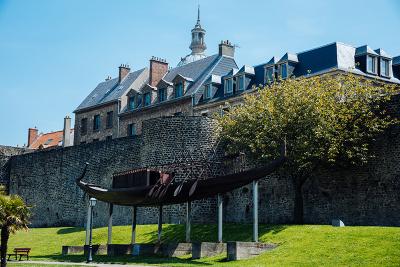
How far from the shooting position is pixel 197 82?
194 feet

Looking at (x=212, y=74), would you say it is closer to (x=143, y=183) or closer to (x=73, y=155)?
(x=73, y=155)

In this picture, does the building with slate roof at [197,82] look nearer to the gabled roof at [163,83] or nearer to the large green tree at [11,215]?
the gabled roof at [163,83]

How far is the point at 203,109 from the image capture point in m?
56.1

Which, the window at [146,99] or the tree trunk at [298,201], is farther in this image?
the window at [146,99]

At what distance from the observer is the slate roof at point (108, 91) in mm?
68312

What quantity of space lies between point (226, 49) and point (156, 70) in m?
7.31

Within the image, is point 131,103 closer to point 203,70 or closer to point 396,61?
point 203,70

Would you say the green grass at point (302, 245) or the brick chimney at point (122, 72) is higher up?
the brick chimney at point (122, 72)

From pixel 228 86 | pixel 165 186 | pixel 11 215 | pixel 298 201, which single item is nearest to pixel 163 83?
pixel 228 86

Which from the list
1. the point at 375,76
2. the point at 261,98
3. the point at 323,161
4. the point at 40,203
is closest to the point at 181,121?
the point at 261,98

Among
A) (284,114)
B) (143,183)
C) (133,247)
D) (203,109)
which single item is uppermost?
(203,109)

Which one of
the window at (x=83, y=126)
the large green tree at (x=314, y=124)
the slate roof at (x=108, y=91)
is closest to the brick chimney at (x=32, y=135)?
the slate roof at (x=108, y=91)

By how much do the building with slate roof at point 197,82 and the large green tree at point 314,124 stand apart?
15.1ft

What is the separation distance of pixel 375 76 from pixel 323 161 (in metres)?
14.9
